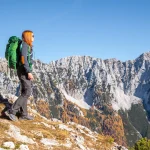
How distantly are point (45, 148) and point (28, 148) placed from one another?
4.32 feet

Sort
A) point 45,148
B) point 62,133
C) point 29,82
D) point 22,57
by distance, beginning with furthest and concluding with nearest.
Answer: point 62,133 < point 29,82 < point 22,57 < point 45,148

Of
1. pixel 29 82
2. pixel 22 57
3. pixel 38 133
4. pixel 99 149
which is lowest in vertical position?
pixel 99 149

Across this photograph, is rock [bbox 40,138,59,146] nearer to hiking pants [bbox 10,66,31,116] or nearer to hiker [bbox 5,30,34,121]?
hiker [bbox 5,30,34,121]

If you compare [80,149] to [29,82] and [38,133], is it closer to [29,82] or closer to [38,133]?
[38,133]

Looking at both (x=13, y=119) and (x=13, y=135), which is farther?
(x=13, y=119)

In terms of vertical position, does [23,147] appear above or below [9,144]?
below

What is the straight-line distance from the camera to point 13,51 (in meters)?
16.2

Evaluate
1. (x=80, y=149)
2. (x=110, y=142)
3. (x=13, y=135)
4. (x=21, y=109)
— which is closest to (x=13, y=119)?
(x=21, y=109)

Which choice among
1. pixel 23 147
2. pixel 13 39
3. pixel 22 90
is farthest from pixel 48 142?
pixel 13 39

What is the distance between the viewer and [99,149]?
1816 centimetres

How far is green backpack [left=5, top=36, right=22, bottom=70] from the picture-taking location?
638 inches

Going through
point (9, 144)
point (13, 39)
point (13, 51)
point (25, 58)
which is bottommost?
point (9, 144)

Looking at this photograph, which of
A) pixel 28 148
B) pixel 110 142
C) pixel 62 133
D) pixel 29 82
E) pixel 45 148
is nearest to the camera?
pixel 28 148

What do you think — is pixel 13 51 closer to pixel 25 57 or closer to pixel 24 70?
pixel 25 57
